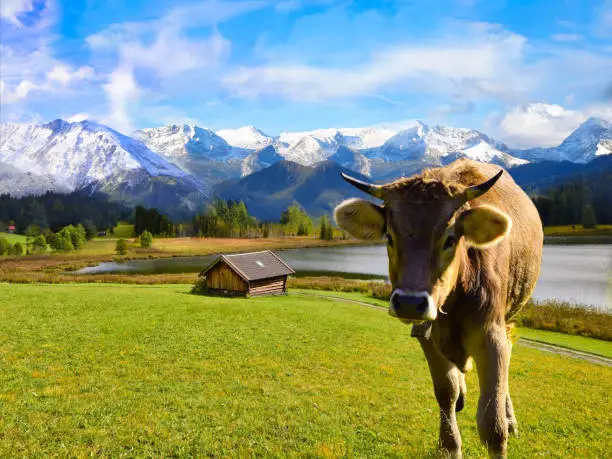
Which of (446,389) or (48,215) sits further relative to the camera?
(48,215)

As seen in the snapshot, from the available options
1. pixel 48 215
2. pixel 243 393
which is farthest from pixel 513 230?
pixel 48 215

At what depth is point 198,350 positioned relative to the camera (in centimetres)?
1461

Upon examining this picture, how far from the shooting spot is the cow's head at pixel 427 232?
3.78 meters

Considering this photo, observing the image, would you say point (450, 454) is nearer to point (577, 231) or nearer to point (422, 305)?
point (422, 305)

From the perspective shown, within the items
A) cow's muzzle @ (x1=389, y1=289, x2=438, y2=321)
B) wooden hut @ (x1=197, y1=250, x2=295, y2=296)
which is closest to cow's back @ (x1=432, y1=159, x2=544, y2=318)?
cow's muzzle @ (x1=389, y1=289, x2=438, y2=321)

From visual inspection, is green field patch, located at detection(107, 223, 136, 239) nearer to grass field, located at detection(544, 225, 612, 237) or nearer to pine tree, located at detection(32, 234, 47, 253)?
pine tree, located at detection(32, 234, 47, 253)

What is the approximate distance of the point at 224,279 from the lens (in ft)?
120

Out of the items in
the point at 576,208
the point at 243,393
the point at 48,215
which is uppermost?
the point at 48,215

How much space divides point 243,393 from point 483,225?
7803 mm

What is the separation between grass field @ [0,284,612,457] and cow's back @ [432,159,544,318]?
120 inches

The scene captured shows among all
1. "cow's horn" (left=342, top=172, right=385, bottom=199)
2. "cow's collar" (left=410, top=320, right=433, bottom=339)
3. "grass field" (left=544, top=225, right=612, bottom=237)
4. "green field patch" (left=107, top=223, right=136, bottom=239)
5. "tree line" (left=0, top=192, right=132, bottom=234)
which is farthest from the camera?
"tree line" (left=0, top=192, right=132, bottom=234)

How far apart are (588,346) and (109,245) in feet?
374

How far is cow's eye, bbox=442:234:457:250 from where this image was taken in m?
4.11

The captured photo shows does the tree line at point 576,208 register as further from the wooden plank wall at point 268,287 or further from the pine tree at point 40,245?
the pine tree at point 40,245
